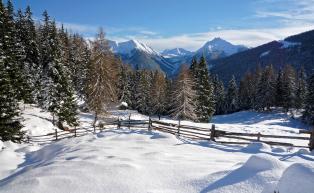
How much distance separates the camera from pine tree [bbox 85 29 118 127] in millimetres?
37781

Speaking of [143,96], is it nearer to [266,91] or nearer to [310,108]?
[266,91]

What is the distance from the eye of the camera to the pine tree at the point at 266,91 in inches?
3233

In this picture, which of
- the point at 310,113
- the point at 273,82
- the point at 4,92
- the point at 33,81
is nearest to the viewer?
the point at 4,92

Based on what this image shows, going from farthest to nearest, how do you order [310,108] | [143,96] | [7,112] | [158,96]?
[143,96], [158,96], [310,108], [7,112]

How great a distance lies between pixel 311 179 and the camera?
27.4ft

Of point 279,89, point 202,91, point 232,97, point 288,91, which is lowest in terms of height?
point 232,97

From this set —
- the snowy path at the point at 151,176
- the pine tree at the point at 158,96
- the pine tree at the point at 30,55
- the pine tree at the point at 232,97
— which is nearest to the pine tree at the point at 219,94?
A: the pine tree at the point at 232,97

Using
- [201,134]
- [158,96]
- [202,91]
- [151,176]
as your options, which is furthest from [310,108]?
[151,176]

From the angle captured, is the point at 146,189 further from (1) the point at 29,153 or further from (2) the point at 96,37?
(2) the point at 96,37

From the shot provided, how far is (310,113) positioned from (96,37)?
48.6 meters

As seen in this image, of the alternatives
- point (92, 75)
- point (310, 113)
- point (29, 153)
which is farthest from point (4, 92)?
point (310, 113)

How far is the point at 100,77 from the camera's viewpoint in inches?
1494

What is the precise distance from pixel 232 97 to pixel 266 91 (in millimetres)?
13549

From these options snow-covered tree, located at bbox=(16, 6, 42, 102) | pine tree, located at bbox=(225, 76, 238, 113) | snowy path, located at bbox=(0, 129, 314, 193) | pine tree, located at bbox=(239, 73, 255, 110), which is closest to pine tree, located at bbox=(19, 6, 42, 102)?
snow-covered tree, located at bbox=(16, 6, 42, 102)
